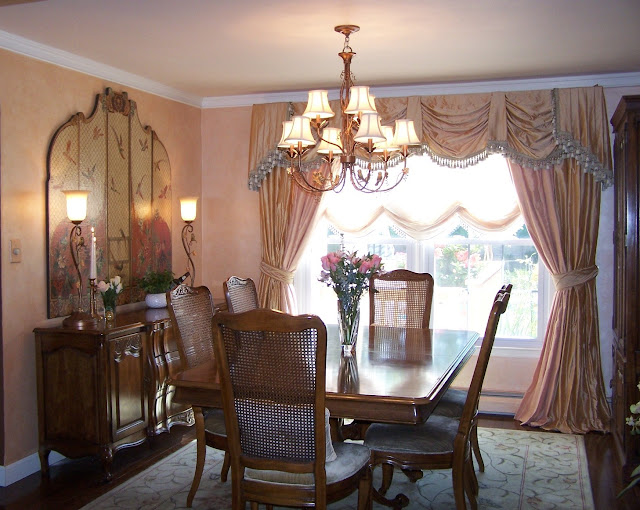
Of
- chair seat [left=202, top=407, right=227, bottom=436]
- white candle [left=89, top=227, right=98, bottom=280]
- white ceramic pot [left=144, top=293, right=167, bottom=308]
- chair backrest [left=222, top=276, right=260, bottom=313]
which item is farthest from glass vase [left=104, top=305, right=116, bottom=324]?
chair seat [left=202, top=407, right=227, bottom=436]

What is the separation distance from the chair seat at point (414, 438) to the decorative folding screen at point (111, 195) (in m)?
2.20

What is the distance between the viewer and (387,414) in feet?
8.63

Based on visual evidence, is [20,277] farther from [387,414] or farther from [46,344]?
[387,414]

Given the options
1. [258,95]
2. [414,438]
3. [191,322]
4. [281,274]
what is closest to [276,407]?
[414,438]

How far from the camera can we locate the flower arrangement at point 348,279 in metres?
3.44

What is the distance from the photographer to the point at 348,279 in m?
3.44

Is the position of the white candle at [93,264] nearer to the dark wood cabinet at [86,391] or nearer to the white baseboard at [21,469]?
the dark wood cabinet at [86,391]

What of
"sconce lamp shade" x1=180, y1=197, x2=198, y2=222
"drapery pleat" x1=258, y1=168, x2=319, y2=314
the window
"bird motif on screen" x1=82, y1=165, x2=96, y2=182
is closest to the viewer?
"bird motif on screen" x1=82, y1=165, x2=96, y2=182

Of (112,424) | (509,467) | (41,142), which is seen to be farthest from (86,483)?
(509,467)

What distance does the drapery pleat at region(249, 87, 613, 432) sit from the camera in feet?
15.7

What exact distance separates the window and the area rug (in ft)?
3.80

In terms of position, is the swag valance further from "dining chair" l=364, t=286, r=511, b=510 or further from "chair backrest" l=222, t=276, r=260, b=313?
"dining chair" l=364, t=286, r=511, b=510

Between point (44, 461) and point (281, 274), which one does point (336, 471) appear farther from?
point (281, 274)

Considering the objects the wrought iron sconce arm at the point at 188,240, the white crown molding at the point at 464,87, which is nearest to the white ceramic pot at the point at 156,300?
the wrought iron sconce arm at the point at 188,240
